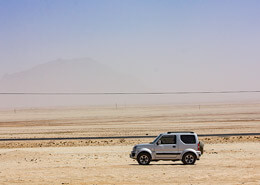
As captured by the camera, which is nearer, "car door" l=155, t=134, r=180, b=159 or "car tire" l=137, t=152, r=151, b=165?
"car door" l=155, t=134, r=180, b=159

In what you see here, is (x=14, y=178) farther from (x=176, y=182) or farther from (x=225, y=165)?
(x=225, y=165)

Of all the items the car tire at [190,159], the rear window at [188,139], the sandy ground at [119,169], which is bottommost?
the sandy ground at [119,169]

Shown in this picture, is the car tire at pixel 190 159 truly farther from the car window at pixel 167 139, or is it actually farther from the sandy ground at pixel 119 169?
the car window at pixel 167 139

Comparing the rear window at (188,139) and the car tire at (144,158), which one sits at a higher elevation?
the rear window at (188,139)

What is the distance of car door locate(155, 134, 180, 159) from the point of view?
2456 centimetres

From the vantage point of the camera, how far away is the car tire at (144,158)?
81.4ft

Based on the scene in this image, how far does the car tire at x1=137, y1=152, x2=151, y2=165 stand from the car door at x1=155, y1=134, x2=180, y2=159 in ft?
1.72

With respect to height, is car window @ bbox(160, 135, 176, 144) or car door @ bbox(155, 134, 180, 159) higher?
car window @ bbox(160, 135, 176, 144)

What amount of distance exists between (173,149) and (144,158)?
1742 mm

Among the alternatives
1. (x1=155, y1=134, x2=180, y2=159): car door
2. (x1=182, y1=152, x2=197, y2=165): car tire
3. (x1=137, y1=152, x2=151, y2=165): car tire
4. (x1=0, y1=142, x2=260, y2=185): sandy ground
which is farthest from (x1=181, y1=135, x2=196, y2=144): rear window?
(x1=137, y1=152, x2=151, y2=165): car tire

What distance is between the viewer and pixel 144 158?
24906 mm

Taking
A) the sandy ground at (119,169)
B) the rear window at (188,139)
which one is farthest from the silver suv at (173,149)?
the sandy ground at (119,169)

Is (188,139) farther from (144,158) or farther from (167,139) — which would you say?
(144,158)

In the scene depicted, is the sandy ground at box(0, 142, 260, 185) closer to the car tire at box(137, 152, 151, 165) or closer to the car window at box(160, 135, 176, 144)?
the car tire at box(137, 152, 151, 165)
